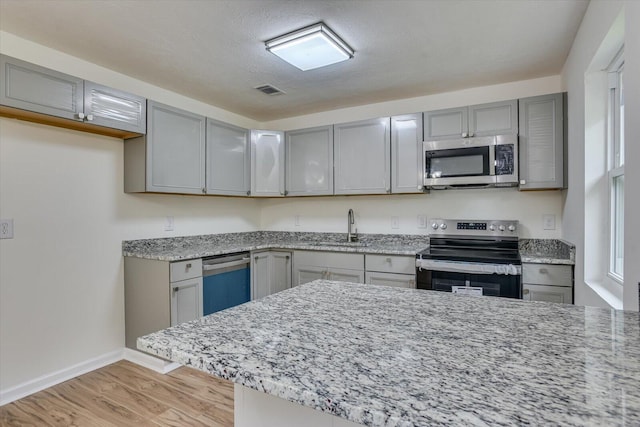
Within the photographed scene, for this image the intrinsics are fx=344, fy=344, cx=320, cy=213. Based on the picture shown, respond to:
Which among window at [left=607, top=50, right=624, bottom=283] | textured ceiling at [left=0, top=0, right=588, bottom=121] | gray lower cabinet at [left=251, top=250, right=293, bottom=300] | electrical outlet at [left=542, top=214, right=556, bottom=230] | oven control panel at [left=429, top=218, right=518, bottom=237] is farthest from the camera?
gray lower cabinet at [left=251, top=250, right=293, bottom=300]

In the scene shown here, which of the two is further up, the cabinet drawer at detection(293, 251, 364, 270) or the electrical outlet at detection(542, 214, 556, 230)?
the electrical outlet at detection(542, 214, 556, 230)

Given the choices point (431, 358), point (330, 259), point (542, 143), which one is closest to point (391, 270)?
point (330, 259)

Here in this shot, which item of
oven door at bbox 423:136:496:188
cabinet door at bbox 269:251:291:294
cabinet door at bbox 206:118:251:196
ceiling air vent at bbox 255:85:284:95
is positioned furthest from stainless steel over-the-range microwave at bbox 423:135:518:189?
cabinet door at bbox 206:118:251:196

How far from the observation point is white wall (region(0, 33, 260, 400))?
229 cm

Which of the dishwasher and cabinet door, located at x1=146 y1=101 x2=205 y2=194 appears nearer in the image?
cabinet door, located at x1=146 y1=101 x2=205 y2=194

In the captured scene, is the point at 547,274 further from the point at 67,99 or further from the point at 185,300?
the point at 67,99

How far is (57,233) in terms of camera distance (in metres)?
2.52

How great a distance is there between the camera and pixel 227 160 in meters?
3.55

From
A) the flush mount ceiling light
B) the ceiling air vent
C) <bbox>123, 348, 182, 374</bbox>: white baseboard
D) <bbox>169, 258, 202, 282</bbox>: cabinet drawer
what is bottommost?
<bbox>123, 348, 182, 374</bbox>: white baseboard

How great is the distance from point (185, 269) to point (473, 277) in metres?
2.28

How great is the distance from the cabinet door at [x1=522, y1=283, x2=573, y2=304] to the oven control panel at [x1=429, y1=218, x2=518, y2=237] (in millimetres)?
654

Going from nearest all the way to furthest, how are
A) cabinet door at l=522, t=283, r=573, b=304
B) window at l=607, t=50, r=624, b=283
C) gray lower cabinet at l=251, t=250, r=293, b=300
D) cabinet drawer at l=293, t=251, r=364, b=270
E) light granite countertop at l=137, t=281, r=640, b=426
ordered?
light granite countertop at l=137, t=281, r=640, b=426, window at l=607, t=50, r=624, b=283, cabinet door at l=522, t=283, r=573, b=304, cabinet drawer at l=293, t=251, r=364, b=270, gray lower cabinet at l=251, t=250, r=293, b=300

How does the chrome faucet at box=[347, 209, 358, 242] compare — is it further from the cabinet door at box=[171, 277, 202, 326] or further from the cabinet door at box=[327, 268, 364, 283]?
the cabinet door at box=[171, 277, 202, 326]

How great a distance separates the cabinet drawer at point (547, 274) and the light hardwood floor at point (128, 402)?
7.42 ft
